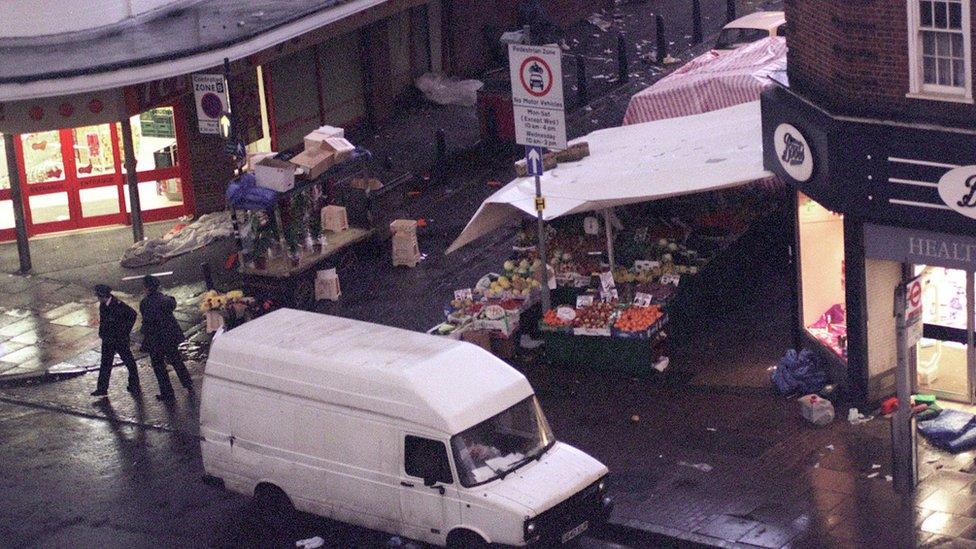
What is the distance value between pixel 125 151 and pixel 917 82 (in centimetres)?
1406

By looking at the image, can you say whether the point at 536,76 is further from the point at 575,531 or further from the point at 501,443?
the point at 575,531

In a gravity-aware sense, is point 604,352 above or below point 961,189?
below

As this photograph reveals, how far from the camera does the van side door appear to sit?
1523 centimetres

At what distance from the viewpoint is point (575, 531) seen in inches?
606

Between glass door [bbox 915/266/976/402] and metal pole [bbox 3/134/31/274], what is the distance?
1493 cm

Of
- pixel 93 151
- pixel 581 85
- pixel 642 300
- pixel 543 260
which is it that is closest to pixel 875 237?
pixel 642 300

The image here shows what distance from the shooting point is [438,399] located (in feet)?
50.0

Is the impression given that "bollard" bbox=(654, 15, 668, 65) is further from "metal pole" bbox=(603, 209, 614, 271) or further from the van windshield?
the van windshield

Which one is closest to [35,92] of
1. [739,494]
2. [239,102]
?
[239,102]

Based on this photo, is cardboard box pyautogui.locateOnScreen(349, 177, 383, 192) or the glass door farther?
cardboard box pyautogui.locateOnScreen(349, 177, 383, 192)

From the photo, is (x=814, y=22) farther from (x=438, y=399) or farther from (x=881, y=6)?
(x=438, y=399)

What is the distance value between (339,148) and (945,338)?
1072 cm

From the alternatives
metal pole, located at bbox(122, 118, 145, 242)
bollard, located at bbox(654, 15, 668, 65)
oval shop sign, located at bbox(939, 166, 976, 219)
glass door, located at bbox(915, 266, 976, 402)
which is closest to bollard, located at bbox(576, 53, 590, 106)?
bollard, located at bbox(654, 15, 668, 65)

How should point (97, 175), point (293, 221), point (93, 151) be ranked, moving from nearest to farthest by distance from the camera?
point (293, 221)
point (93, 151)
point (97, 175)
